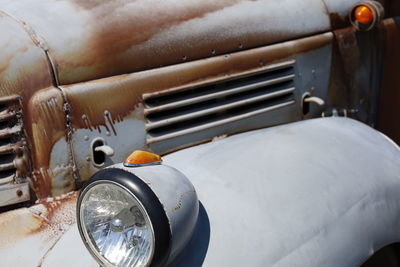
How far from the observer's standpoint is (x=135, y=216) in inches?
71.5

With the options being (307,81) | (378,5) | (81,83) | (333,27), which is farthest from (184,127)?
(378,5)

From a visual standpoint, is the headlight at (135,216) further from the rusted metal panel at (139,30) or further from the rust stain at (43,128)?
the rusted metal panel at (139,30)

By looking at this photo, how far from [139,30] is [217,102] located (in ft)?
1.58

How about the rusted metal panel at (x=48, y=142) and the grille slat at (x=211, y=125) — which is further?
the grille slat at (x=211, y=125)

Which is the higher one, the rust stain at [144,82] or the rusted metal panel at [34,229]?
the rust stain at [144,82]

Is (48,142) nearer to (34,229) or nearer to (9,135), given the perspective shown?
(9,135)

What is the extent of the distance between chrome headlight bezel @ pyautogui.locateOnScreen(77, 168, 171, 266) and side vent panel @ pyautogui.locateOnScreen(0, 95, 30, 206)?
1.71 feet

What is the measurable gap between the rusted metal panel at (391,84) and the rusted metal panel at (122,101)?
108cm

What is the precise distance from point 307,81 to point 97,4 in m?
1.11

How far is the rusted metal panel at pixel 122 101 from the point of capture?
232 centimetres

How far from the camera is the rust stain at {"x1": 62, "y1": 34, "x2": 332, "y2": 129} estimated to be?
2.32 meters

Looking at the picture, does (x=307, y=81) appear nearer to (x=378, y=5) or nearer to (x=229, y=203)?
(x=378, y=5)

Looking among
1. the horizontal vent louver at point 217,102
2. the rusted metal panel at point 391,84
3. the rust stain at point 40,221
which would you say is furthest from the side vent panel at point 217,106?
the rusted metal panel at point 391,84

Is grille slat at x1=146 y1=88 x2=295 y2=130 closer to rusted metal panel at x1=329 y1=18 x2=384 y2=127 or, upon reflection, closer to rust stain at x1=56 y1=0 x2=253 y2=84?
rust stain at x1=56 y1=0 x2=253 y2=84
